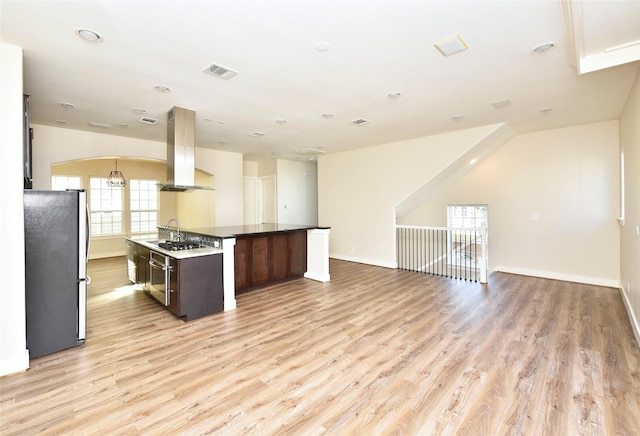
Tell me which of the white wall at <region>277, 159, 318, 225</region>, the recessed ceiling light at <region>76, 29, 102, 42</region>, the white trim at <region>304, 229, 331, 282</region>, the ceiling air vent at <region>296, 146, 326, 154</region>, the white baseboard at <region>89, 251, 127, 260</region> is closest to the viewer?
the recessed ceiling light at <region>76, 29, 102, 42</region>

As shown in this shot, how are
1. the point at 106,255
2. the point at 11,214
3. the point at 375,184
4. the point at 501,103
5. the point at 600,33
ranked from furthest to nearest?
the point at 106,255 < the point at 375,184 < the point at 501,103 < the point at 11,214 < the point at 600,33

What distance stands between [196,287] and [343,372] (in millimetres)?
2119

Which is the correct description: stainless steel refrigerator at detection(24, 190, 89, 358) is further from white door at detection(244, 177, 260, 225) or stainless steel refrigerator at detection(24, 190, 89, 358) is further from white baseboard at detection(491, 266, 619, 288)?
white baseboard at detection(491, 266, 619, 288)

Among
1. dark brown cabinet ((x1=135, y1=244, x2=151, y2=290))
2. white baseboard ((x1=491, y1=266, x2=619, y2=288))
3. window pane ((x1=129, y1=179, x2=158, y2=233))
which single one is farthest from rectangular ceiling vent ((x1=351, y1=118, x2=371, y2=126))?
window pane ((x1=129, y1=179, x2=158, y2=233))

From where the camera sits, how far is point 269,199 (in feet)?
29.1

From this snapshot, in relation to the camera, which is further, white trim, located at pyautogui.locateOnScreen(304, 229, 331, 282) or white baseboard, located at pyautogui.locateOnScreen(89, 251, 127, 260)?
white baseboard, located at pyautogui.locateOnScreen(89, 251, 127, 260)

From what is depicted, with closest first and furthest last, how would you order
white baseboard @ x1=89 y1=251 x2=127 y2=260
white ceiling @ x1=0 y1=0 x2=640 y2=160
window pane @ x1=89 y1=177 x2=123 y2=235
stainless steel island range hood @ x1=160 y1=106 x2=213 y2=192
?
white ceiling @ x1=0 y1=0 x2=640 y2=160, stainless steel island range hood @ x1=160 y1=106 x2=213 y2=192, white baseboard @ x1=89 y1=251 x2=127 y2=260, window pane @ x1=89 y1=177 x2=123 y2=235

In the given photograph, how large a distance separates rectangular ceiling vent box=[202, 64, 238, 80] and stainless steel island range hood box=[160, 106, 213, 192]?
1.38 m

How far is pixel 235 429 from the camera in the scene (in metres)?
1.87

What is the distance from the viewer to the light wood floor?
76.5 inches

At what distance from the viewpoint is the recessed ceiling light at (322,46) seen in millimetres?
2502

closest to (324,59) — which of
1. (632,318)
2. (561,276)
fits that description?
(632,318)

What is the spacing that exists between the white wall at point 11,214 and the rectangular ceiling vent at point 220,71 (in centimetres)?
152

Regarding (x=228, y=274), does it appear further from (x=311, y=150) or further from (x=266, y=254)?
(x=311, y=150)
